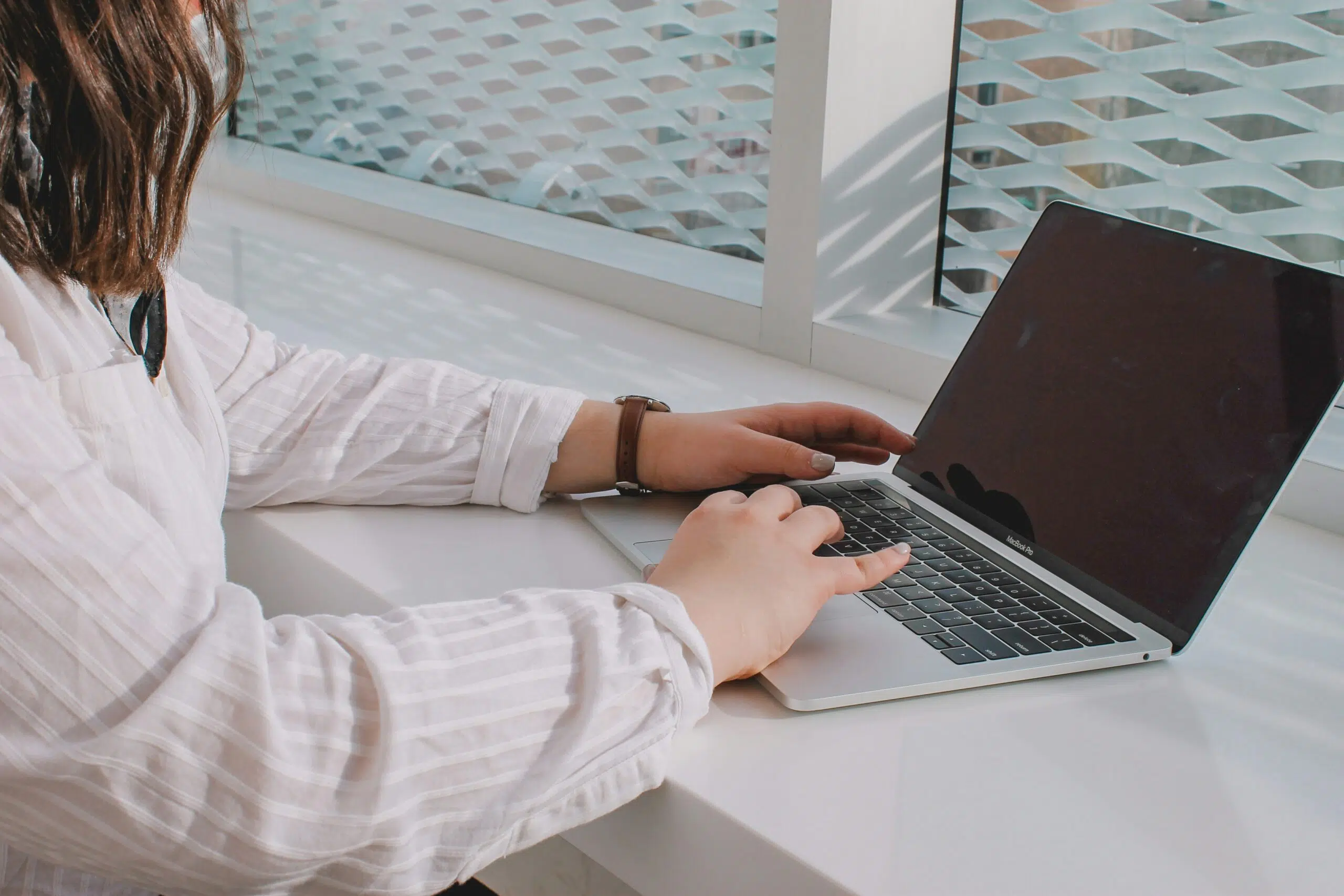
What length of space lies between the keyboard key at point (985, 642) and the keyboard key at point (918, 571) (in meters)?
0.07

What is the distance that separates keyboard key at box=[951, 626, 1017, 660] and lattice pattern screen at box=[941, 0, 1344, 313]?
0.60 metres

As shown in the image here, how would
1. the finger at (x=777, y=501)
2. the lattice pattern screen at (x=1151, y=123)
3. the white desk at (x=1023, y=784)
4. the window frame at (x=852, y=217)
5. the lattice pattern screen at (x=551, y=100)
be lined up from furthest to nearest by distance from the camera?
1. the lattice pattern screen at (x=551, y=100)
2. the window frame at (x=852, y=217)
3. the lattice pattern screen at (x=1151, y=123)
4. the finger at (x=777, y=501)
5. the white desk at (x=1023, y=784)

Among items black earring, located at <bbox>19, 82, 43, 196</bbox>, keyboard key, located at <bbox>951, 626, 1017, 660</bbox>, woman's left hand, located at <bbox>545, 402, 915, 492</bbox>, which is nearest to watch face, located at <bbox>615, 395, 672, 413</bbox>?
woman's left hand, located at <bbox>545, 402, 915, 492</bbox>

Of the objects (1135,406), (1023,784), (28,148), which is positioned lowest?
(1023,784)

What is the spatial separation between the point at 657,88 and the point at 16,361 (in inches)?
47.2

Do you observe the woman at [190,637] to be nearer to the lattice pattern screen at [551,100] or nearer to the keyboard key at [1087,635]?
the keyboard key at [1087,635]

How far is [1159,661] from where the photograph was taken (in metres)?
0.66

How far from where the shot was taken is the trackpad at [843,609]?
67 centimetres

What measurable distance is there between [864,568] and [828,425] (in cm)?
26

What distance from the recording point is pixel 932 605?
26.8 inches

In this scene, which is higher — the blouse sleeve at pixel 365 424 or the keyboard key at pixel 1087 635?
the blouse sleeve at pixel 365 424

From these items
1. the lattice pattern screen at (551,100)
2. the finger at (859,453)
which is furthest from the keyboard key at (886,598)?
the lattice pattern screen at (551,100)

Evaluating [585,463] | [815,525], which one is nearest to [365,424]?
[585,463]

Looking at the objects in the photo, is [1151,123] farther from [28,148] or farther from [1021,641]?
[28,148]
